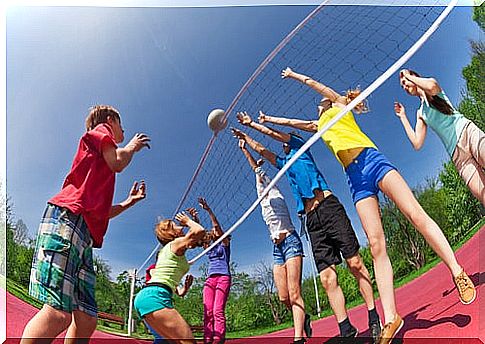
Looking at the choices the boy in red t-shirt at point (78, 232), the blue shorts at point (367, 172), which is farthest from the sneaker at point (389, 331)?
the boy in red t-shirt at point (78, 232)

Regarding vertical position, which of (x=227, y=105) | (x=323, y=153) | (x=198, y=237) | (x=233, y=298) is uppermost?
(x=227, y=105)

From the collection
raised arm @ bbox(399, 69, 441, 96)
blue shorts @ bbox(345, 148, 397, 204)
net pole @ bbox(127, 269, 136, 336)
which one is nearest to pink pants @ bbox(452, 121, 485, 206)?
raised arm @ bbox(399, 69, 441, 96)

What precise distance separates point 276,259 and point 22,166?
128cm

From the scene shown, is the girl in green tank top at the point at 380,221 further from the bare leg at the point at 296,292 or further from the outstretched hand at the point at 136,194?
the outstretched hand at the point at 136,194

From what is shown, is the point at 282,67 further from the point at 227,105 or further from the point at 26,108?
the point at 26,108

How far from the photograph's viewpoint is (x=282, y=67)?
438cm

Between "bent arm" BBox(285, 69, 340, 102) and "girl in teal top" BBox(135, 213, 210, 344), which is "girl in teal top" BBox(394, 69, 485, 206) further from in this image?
"girl in teal top" BBox(135, 213, 210, 344)

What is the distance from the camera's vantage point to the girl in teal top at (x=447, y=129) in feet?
14.4

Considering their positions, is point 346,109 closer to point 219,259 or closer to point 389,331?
point 219,259

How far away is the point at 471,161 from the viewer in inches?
175

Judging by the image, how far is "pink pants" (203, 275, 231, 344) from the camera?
4258mm

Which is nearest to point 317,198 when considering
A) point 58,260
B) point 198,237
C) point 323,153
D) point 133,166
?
point 323,153

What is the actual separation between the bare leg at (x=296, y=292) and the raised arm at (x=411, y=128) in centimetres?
80

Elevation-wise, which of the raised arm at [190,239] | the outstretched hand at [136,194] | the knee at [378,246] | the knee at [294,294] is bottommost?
the knee at [294,294]
